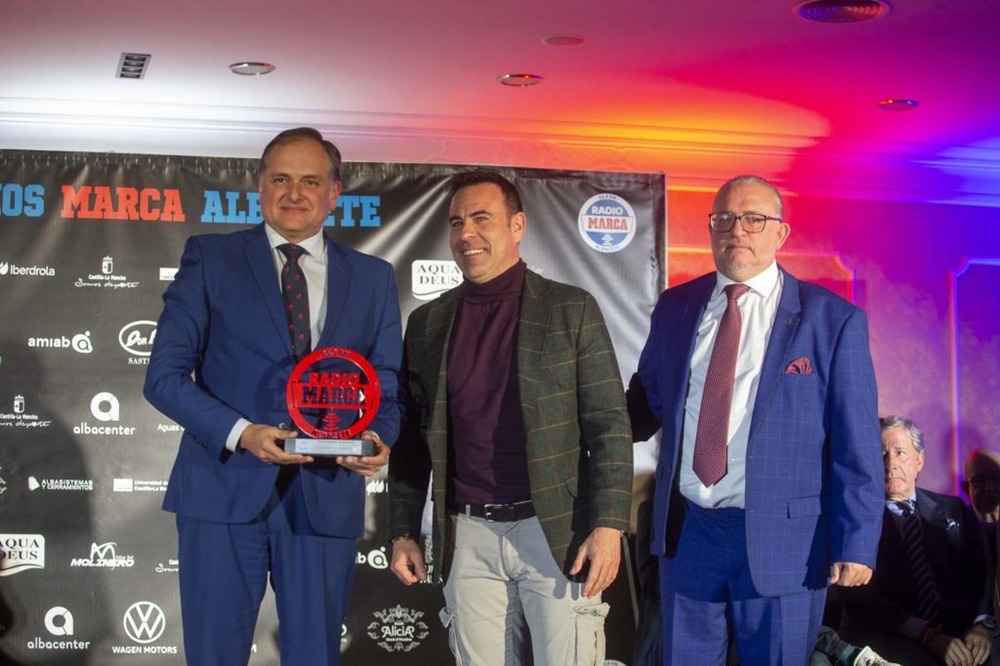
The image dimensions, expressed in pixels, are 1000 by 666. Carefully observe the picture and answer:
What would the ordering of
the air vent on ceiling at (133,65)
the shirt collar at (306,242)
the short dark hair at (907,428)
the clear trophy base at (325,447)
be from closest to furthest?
the clear trophy base at (325,447)
the shirt collar at (306,242)
the short dark hair at (907,428)
the air vent on ceiling at (133,65)

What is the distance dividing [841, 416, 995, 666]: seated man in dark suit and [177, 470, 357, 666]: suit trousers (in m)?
2.52

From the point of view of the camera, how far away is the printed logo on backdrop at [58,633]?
18.5 feet

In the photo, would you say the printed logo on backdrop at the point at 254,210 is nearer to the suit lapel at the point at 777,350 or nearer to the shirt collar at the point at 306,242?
the shirt collar at the point at 306,242

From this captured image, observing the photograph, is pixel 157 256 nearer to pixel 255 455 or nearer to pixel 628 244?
pixel 628 244

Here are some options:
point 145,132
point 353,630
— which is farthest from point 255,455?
point 145,132

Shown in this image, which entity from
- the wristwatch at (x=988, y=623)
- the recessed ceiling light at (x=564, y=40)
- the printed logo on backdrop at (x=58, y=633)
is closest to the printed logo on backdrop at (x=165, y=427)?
the printed logo on backdrop at (x=58, y=633)

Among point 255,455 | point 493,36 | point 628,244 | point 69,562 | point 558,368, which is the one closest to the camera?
point 255,455

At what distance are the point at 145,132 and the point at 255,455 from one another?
12.9 ft

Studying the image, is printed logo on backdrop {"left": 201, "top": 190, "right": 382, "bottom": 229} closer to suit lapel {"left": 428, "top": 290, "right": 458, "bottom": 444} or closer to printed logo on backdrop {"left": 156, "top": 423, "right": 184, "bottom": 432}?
printed logo on backdrop {"left": 156, "top": 423, "right": 184, "bottom": 432}

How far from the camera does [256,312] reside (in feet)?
9.67

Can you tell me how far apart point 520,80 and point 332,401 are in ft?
10.4

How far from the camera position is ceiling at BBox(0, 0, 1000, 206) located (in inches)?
189

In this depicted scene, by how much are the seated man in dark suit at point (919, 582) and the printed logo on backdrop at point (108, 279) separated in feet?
11.1

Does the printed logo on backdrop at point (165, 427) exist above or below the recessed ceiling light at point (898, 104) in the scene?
below
